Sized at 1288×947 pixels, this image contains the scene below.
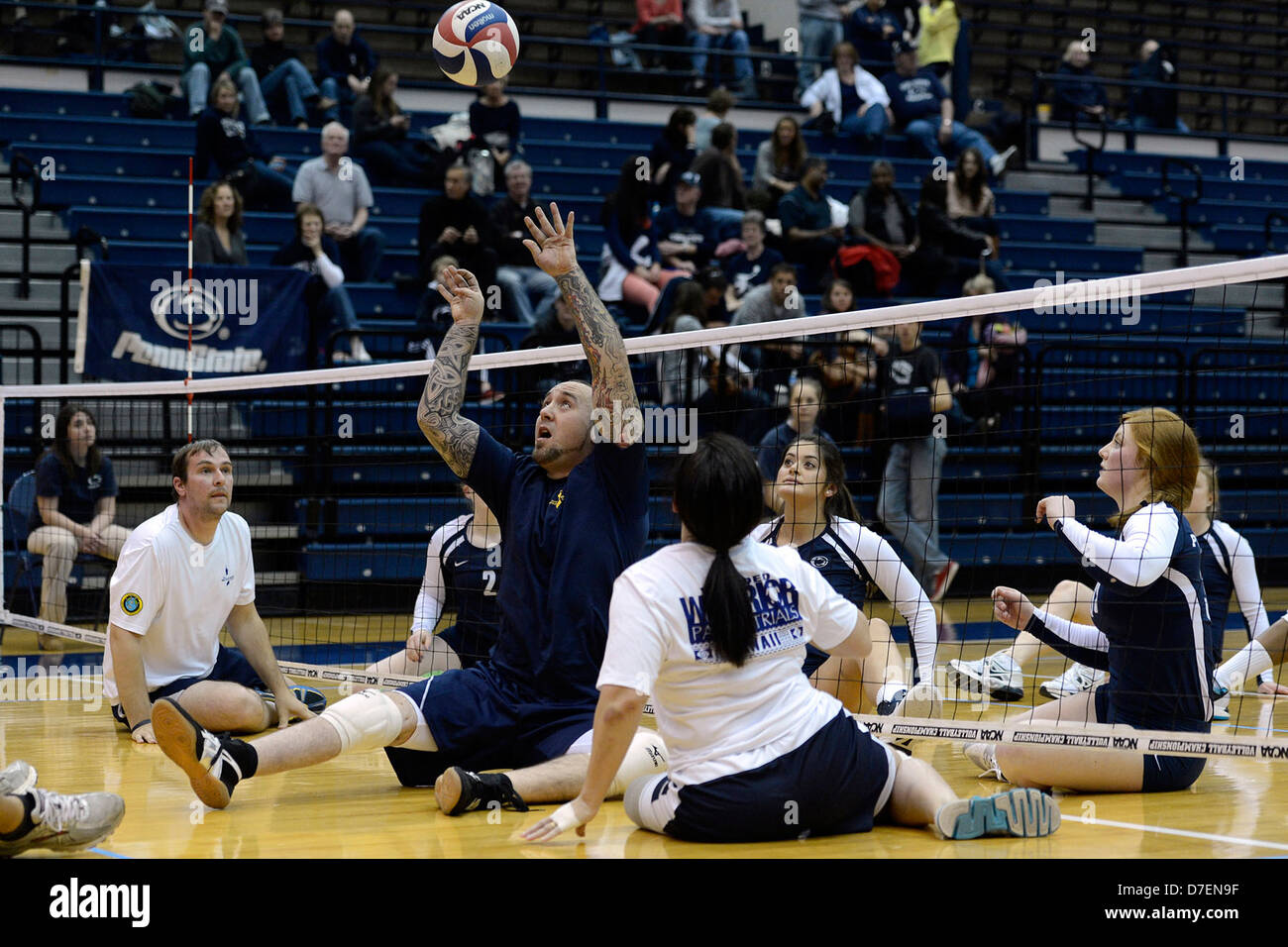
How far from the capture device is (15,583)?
10422 millimetres

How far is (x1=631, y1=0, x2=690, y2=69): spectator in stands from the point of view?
57.6ft

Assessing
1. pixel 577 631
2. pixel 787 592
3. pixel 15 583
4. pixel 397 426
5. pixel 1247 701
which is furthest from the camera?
pixel 397 426

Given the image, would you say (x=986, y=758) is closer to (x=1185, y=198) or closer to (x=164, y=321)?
(x=164, y=321)

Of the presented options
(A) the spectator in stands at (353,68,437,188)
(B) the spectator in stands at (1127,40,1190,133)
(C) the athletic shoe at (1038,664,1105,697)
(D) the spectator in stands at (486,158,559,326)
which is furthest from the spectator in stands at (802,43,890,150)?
(C) the athletic shoe at (1038,664,1105,697)

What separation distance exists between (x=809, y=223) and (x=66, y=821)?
11.2 meters

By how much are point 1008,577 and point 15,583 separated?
771 cm

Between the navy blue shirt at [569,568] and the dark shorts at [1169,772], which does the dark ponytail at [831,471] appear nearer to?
the navy blue shirt at [569,568]

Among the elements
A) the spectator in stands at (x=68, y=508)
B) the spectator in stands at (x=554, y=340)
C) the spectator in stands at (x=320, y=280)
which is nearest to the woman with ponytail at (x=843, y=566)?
the spectator in stands at (x=554, y=340)

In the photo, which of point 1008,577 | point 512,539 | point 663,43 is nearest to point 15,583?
point 512,539

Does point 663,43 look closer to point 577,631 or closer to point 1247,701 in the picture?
point 1247,701

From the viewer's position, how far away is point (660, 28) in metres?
17.6

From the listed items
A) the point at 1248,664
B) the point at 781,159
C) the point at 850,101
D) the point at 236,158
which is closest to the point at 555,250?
the point at 1248,664

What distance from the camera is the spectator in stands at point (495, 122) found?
14.1m

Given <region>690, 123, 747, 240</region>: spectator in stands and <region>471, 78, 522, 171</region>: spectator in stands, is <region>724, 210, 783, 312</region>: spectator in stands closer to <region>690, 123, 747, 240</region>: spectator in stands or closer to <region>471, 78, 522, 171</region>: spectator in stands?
<region>690, 123, 747, 240</region>: spectator in stands
